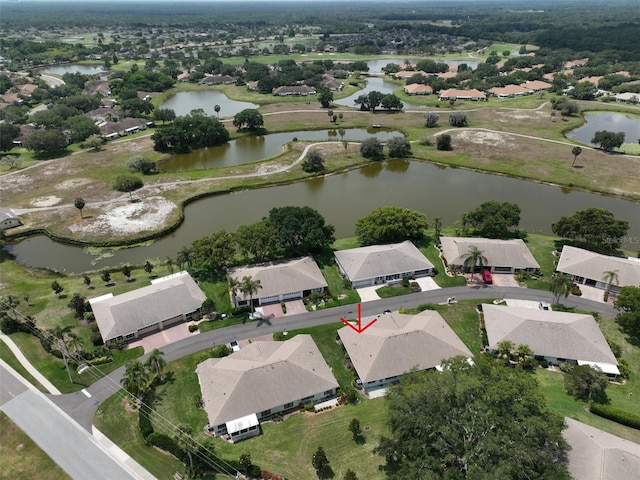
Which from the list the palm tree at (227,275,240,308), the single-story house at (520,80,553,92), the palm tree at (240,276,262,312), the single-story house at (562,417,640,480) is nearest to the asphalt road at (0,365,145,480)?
the palm tree at (240,276,262,312)

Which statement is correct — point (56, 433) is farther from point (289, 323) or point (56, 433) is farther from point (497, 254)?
point (497, 254)

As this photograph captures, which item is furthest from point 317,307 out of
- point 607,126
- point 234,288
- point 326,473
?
point 607,126

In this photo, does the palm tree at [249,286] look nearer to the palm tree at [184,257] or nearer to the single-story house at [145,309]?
the single-story house at [145,309]

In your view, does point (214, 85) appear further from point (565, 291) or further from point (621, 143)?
point (565, 291)

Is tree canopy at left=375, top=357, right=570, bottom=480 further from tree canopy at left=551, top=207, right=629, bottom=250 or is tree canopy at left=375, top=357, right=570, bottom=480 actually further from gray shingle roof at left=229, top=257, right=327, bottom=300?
tree canopy at left=551, top=207, right=629, bottom=250

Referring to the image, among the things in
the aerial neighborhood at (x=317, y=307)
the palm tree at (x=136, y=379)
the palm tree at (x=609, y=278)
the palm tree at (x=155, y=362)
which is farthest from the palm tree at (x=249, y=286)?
the palm tree at (x=609, y=278)

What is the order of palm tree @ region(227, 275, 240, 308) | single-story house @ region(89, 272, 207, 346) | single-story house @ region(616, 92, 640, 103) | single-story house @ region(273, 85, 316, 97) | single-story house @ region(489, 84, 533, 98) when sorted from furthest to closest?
1. single-story house @ region(273, 85, 316, 97)
2. single-story house @ region(489, 84, 533, 98)
3. single-story house @ region(616, 92, 640, 103)
4. palm tree @ region(227, 275, 240, 308)
5. single-story house @ region(89, 272, 207, 346)

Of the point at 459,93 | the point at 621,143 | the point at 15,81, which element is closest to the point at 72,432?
the point at 621,143
